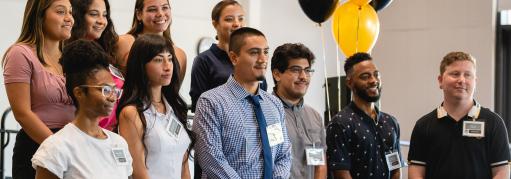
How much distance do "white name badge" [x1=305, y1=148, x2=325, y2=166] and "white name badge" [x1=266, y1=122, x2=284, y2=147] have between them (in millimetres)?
267

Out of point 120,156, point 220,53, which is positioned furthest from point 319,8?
point 120,156

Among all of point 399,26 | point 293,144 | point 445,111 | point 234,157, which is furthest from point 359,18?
point 399,26

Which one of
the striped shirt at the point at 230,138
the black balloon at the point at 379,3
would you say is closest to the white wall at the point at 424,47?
the black balloon at the point at 379,3

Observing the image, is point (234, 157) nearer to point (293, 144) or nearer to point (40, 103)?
point (293, 144)

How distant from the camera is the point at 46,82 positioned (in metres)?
2.62

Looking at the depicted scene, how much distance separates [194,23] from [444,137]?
4190 millimetres

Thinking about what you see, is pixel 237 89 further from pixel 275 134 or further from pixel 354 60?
pixel 354 60

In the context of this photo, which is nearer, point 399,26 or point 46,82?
point 46,82

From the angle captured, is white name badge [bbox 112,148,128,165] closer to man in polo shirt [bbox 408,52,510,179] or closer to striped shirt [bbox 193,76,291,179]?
striped shirt [bbox 193,76,291,179]

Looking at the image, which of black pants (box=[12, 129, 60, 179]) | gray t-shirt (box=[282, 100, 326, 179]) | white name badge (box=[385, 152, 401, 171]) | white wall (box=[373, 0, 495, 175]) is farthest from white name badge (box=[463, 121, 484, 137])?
white wall (box=[373, 0, 495, 175])

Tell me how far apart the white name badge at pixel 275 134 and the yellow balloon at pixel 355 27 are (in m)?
1.89

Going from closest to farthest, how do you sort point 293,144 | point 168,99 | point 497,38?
1. point 168,99
2. point 293,144
3. point 497,38

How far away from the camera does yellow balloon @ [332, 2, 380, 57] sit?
4801mm

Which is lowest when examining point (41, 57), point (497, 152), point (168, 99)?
point (497, 152)
